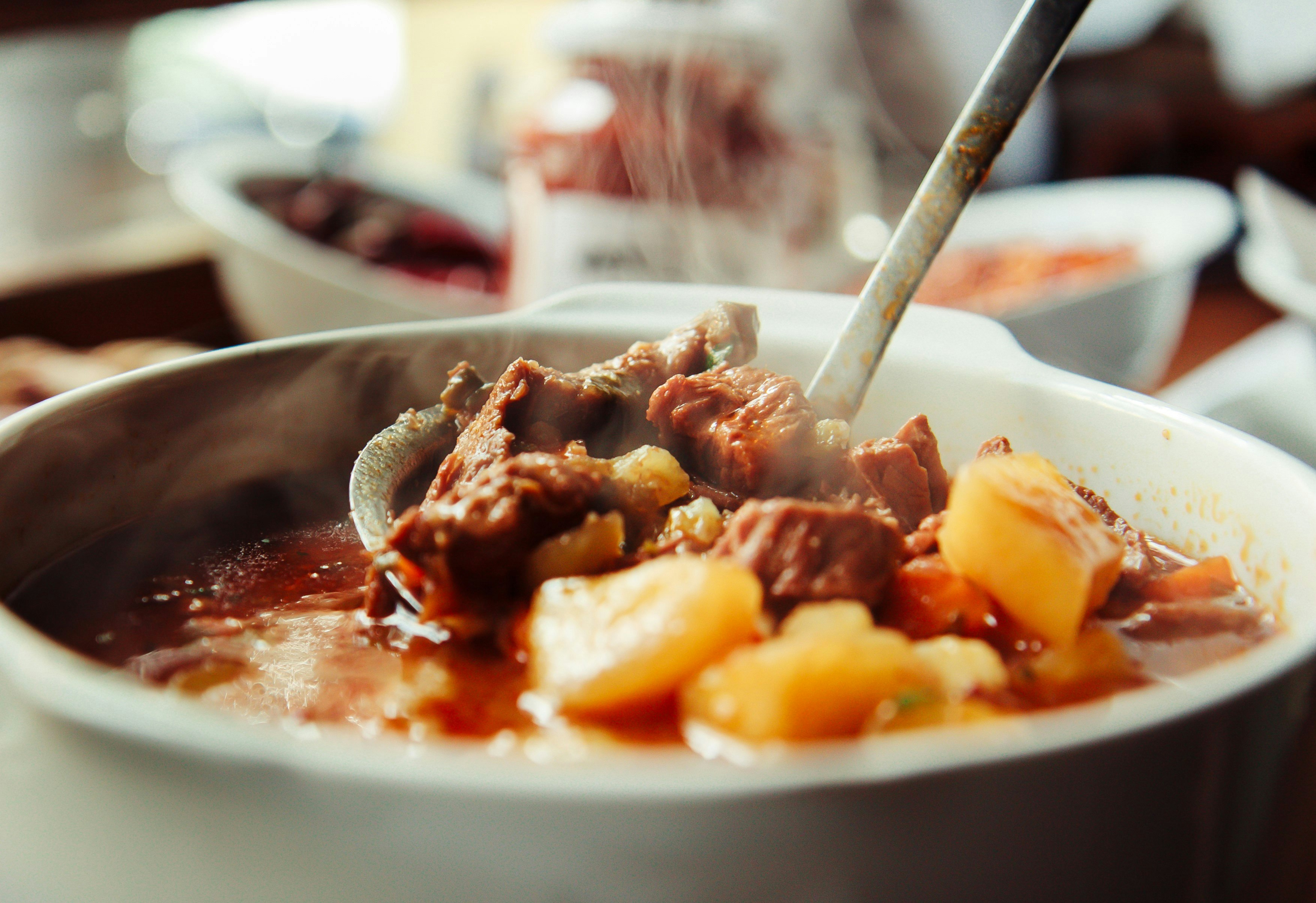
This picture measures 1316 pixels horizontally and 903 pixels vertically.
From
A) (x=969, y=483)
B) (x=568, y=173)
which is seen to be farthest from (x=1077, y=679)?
(x=568, y=173)

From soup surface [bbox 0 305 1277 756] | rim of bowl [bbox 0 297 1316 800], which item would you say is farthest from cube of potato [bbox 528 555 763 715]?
rim of bowl [bbox 0 297 1316 800]

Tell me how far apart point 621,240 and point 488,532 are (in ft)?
5.75

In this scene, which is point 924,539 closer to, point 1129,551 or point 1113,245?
point 1129,551

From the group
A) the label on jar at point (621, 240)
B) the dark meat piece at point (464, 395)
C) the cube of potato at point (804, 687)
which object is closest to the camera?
the cube of potato at point (804, 687)

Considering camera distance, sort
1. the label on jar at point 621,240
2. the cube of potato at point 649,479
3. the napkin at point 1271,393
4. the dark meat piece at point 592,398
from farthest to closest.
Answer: the label on jar at point 621,240
the napkin at point 1271,393
the dark meat piece at point 592,398
the cube of potato at point 649,479

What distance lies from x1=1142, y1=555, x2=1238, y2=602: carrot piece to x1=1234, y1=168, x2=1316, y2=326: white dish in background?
3.40ft

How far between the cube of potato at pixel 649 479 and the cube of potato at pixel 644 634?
25 centimetres

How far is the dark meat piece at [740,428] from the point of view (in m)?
1.22

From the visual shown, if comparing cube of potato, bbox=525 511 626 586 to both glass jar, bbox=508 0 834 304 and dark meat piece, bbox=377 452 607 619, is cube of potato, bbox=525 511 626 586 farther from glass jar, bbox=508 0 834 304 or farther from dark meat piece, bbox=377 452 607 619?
glass jar, bbox=508 0 834 304

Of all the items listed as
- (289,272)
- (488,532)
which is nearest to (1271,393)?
(488,532)

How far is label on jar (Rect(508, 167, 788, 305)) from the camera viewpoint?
104 inches

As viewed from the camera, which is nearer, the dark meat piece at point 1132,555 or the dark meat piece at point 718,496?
the dark meat piece at point 1132,555

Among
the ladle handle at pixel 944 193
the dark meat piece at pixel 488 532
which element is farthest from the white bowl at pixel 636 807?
the ladle handle at pixel 944 193

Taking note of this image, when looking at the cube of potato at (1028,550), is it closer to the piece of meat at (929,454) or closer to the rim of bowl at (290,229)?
the piece of meat at (929,454)
